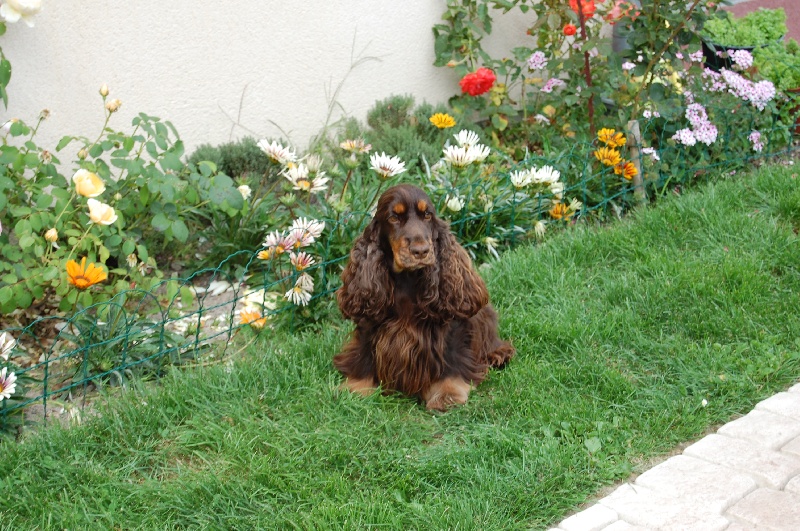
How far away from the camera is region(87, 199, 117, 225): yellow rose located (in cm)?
409

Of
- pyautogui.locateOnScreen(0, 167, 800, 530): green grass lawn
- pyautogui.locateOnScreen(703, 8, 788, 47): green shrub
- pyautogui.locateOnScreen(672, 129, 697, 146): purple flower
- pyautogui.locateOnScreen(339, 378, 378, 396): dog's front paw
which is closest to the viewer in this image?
pyautogui.locateOnScreen(0, 167, 800, 530): green grass lawn

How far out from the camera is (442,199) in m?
5.12

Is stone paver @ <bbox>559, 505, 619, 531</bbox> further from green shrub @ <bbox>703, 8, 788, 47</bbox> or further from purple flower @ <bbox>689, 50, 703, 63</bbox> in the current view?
green shrub @ <bbox>703, 8, 788, 47</bbox>

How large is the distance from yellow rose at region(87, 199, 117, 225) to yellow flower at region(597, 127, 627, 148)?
3185 mm

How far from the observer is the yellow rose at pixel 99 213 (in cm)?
409

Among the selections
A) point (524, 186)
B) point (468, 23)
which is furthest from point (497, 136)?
point (524, 186)

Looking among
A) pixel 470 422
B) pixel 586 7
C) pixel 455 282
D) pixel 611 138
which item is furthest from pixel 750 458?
pixel 586 7

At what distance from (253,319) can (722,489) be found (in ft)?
7.70

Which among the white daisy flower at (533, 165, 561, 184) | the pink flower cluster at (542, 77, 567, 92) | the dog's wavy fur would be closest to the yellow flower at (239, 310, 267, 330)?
the dog's wavy fur

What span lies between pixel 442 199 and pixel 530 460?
215cm

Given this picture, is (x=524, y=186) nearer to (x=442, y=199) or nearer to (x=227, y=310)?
(x=442, y=199)

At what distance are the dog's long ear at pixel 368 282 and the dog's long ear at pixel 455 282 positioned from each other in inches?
9.0

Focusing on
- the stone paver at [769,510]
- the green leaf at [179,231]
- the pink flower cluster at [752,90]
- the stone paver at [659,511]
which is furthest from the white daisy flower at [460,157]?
the pink flower cluster at [752,90]

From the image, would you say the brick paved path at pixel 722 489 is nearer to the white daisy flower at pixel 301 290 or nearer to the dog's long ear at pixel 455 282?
the dog's long ear at pixel 455 282
